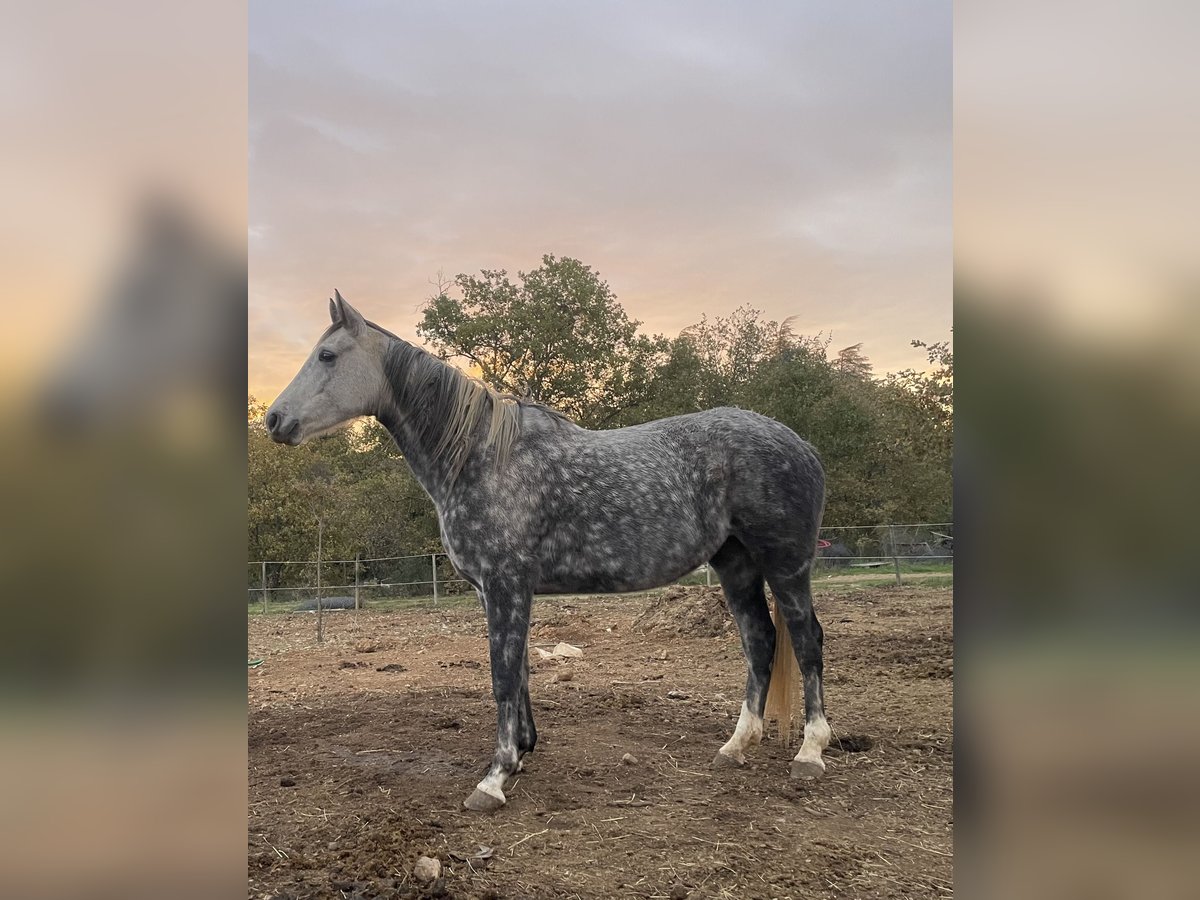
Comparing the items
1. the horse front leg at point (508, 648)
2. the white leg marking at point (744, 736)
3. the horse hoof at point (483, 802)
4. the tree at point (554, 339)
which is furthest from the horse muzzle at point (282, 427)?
the tree at point (554, 339)

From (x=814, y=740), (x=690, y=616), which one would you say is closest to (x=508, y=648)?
(x=814, y=740)

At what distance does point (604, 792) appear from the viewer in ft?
12.4

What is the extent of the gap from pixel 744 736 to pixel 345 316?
3304mm

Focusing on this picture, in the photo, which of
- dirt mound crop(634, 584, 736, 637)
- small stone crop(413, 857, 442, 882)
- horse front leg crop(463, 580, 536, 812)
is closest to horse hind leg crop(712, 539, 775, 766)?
horse front leg crop(463, 580, 536, 812)

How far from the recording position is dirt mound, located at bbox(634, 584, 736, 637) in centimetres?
952

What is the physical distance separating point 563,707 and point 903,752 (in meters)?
2.41

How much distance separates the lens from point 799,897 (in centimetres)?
268

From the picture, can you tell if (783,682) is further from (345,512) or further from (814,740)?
(345,512)

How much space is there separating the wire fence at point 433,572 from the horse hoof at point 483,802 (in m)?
11.6

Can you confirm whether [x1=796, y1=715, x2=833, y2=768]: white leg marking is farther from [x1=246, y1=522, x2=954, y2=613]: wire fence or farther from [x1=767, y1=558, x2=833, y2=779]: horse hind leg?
[x1=246, y1=522, x2=954, y2=613]: wire fence

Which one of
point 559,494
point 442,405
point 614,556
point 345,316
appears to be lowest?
point 614,556

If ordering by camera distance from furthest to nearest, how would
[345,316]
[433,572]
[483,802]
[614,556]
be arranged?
[433,572]
[614,556]
[345,316]
[483,802]

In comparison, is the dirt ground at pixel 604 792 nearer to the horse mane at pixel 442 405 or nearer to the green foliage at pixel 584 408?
the horse mane at pixel 442 405
